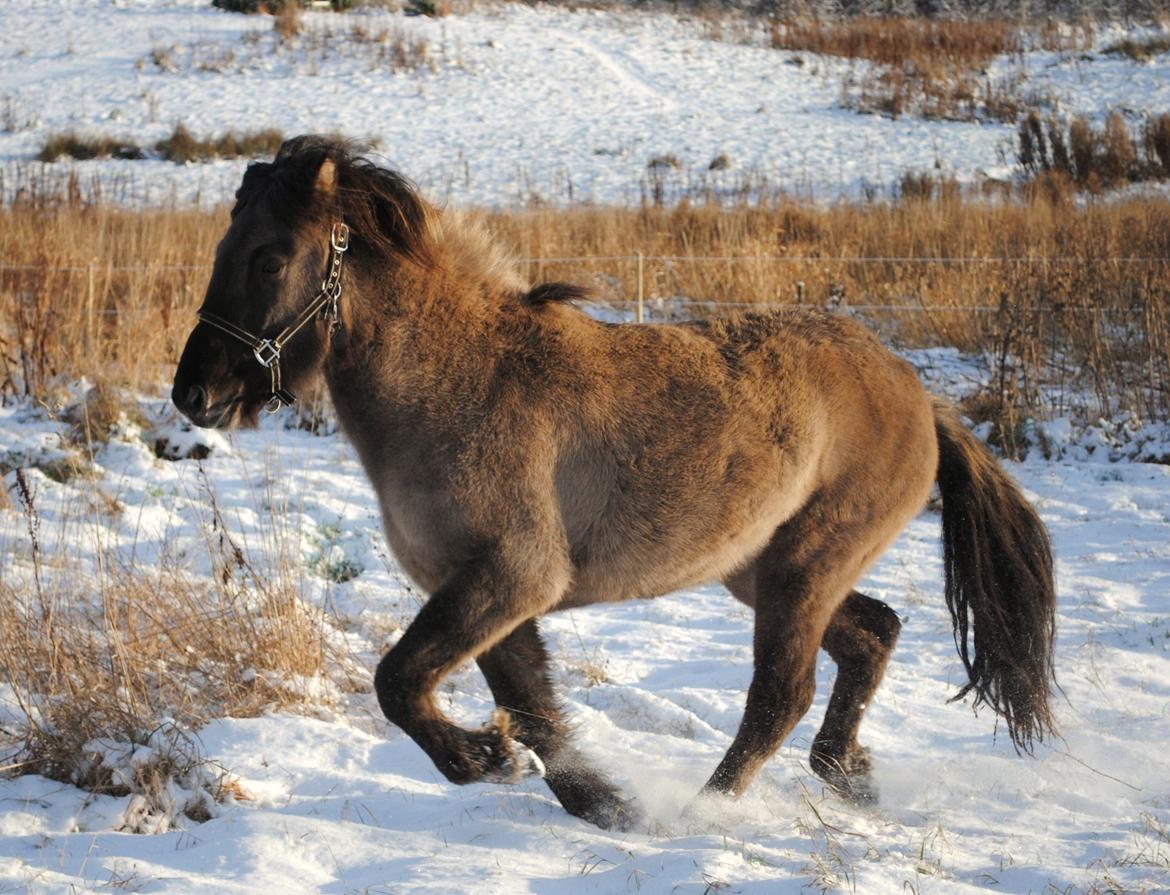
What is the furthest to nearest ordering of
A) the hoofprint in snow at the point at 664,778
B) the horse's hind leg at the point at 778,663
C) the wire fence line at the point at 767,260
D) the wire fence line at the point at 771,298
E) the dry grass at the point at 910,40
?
1. the dry grass at the point at 910,40
2. the wire fence line at the point at 767,260
3. the wire fence line at the point at 771,298
4. the horse's hind leg at the point at 778,663
5. the hoofprint in snow at the point at 664,778

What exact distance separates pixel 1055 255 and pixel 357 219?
9.22 meters

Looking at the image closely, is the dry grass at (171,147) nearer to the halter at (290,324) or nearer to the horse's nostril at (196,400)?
the halter at (290,324)

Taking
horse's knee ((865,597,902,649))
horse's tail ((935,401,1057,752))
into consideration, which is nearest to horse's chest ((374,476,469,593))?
horse's knee ((865,597,902,649))

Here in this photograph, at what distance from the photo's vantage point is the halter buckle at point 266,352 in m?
3.65

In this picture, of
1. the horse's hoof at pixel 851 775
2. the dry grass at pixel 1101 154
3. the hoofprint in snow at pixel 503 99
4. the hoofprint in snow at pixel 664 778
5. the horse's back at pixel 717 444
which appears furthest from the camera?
the hoofprint in snow at pixel 503 99

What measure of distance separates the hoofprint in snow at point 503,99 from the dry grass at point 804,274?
393 cm

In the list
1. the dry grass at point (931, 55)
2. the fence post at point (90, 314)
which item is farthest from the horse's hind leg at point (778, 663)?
Result: the dry grass at point (931, 55)

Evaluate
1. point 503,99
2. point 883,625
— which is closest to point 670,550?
point 883,625

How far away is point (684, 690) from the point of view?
18.1 ft

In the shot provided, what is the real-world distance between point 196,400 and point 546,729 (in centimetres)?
154

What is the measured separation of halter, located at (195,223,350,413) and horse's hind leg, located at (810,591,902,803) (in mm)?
2195

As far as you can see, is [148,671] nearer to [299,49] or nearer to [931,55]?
[299,49]

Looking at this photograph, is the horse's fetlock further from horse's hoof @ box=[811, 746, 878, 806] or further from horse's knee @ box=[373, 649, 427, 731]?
horse's knee @ box=[373, 649, 427, 731]

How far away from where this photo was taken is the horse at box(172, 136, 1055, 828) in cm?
363
